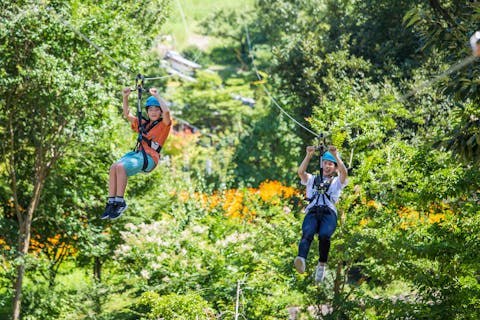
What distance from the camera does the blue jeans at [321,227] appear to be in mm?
8189

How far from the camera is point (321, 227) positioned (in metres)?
8.25

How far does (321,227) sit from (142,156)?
83.5 inches

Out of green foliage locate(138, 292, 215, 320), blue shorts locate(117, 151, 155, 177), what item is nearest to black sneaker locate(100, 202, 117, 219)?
blue shorts locate(117, 151, 155, 177)

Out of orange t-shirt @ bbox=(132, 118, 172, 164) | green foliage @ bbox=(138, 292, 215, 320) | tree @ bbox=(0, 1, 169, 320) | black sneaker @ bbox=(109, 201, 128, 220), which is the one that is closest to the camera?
black sneaker @ bbox=(109, 201, 128, 220)

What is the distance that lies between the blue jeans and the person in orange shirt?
1836 millimetres

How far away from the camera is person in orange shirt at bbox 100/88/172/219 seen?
7727 millimetres

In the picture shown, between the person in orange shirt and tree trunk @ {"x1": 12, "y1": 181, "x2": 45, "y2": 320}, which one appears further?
tree trunk @ {"x1": 12, "y1": 181, "x2": 45, "y2": 320}

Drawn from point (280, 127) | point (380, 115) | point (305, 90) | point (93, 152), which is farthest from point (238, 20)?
point (380, 115)

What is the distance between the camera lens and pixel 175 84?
4466cm

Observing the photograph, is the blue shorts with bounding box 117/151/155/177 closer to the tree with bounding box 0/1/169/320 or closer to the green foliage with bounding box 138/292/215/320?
the green foliage with bounding box 138/292/215/320

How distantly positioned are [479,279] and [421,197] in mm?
2011

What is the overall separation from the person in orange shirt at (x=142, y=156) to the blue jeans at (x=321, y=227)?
1.84 meters

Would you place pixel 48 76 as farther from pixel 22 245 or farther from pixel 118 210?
pixel 118 210

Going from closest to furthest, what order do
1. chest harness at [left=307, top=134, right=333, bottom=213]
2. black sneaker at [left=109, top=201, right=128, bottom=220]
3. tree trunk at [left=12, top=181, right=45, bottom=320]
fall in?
black sneaker at [left=109, top=201, right=128, bottom=220] < chest harness at [left=307, top=134, right=333, bottom=213] < tree trunk at [left=12, top=181, right=45, bottom=320]
